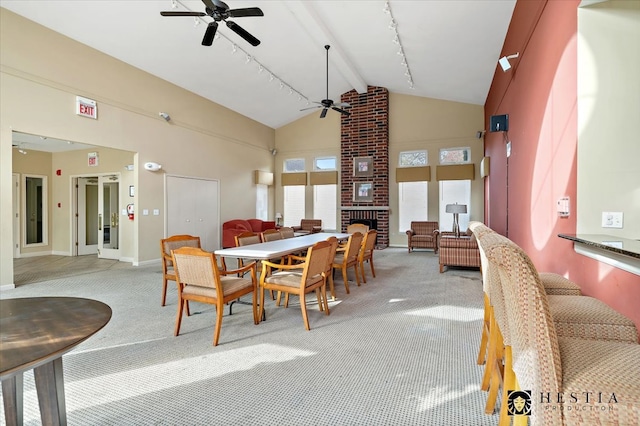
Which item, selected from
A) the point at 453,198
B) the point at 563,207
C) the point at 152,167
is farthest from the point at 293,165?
the point at 563,207

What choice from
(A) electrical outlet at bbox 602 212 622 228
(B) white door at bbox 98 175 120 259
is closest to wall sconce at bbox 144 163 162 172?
(B) white door at bbox 98 175 120 259

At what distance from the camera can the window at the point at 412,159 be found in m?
9.30

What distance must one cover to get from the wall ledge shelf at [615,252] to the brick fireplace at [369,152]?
7184 millimetres

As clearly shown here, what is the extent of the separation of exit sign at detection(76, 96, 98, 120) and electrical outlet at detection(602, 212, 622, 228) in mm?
7067

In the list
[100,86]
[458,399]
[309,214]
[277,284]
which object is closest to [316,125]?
[309,214]

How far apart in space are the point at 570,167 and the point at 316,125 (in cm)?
865

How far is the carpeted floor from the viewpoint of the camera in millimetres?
1799

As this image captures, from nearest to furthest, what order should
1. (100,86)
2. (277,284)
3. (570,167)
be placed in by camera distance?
(570,167), (277,284), (100,86)

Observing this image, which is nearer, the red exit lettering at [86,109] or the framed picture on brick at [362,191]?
the red exit lettering at [86,109]

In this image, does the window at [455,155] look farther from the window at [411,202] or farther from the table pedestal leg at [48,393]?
the table pedestal leg at [48,393]

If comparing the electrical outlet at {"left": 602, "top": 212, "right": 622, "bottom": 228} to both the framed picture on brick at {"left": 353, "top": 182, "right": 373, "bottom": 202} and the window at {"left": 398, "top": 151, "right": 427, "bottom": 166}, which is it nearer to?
the window at {"left": 398, "top": 151, "right": 427, "bottom": 166}

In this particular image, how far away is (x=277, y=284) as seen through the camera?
10.5 ft

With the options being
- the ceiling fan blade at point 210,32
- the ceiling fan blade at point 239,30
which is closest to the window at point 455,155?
the ceiling fan blade at point 239,30

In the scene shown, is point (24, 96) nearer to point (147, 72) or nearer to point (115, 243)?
point (147, 72)
